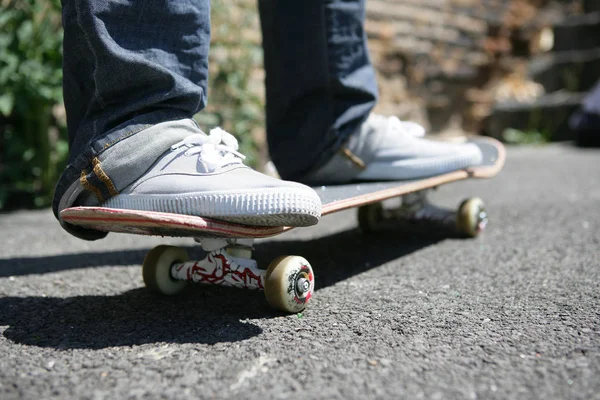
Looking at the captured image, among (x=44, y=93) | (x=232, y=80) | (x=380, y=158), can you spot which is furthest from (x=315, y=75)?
(x=232, y=80)

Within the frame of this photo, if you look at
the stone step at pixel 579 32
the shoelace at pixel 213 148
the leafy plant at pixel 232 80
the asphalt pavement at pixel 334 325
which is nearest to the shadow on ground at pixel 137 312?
the asphalt pavement at pixel 334 325

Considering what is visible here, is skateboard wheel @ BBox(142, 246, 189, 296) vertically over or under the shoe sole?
under

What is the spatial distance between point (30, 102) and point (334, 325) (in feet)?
5.44

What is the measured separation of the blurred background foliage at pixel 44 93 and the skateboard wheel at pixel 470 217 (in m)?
1.26

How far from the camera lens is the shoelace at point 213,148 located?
1078mm

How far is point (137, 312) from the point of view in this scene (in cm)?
114

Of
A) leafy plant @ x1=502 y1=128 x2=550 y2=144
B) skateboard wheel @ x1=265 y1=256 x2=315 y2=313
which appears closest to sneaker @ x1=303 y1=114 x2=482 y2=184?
skateboard wheel @ x1=265 y1=256 x2=315 y2=313

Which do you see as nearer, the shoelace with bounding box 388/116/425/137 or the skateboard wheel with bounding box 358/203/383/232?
the shoelace with bounding box 388/116/425/137

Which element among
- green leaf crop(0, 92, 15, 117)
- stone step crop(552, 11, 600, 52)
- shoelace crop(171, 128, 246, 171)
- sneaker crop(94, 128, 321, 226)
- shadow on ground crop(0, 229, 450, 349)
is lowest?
shadow on ground crop(0, 229, 450, 349)

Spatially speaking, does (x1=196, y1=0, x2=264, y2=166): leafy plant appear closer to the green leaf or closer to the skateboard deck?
the green leaf

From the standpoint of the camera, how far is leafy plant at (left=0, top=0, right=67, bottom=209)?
2.08m

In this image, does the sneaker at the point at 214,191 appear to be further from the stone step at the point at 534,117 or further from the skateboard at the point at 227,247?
the stone step at the point at 534,117

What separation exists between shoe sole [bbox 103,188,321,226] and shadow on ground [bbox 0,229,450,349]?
189 millimetres

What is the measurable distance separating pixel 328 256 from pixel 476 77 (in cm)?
386
